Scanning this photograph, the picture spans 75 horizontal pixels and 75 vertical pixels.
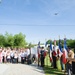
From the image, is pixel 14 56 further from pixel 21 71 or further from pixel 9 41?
pixel 9 41

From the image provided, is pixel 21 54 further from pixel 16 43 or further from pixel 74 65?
pixel 16 43

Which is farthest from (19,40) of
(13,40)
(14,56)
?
(14,56)

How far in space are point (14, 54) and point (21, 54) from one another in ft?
2.50

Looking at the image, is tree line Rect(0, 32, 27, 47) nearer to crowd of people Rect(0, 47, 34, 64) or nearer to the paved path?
crowd of people Rect(0, 47, 34, 64)

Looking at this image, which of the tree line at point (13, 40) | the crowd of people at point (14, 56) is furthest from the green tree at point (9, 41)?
the crowd of people at point (14, 56)

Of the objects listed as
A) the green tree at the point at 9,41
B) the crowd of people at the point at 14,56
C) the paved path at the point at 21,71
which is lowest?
the paved path at the point at 21,71

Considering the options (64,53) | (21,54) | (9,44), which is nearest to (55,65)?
(64,53)

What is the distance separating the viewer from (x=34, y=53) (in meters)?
28.3

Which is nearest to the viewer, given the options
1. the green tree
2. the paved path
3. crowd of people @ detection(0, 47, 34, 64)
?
the paved path

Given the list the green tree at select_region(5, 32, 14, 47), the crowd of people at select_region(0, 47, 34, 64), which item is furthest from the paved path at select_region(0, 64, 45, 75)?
the green tree at select_region(5, 32, 14, 47)

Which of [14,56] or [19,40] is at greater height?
[19,40]

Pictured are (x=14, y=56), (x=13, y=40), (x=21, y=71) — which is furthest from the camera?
(x=13, y=40)

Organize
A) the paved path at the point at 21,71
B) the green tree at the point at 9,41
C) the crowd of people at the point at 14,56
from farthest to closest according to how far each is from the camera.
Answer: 1. the green tree at the point at 9,41
2. the crowd of people at the point at 14,56
3. the paved path at the point at 21,71

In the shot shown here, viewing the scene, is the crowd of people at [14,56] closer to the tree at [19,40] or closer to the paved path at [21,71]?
the paved path at [21,71]
